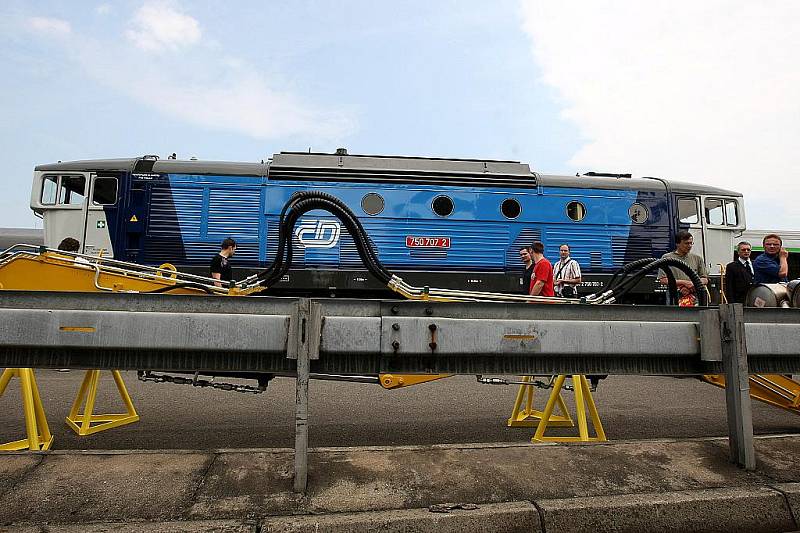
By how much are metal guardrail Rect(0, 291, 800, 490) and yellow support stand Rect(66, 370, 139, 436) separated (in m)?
1.60

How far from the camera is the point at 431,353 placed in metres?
2.69

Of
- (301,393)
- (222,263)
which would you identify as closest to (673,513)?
(301,393)

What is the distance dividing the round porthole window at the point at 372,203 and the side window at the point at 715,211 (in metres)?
7.74

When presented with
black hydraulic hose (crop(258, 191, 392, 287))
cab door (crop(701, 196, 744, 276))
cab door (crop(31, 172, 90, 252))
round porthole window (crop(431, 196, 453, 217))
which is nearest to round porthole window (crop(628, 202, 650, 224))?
cab door (crop(701, 196, 744, 276))

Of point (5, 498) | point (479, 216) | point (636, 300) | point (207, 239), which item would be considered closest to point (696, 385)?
point (636, 300)

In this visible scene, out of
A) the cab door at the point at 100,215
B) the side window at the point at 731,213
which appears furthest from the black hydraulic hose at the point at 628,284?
the cab door at the point at 100,215

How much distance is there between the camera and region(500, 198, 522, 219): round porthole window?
1052 centimetres

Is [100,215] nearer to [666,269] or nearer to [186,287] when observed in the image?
[186,287]

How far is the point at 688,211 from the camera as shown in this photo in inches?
441

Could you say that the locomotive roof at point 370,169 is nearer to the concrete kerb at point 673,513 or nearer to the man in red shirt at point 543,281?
the man in red shirt at point 543,281

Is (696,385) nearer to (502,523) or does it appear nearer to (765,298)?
(765,298)

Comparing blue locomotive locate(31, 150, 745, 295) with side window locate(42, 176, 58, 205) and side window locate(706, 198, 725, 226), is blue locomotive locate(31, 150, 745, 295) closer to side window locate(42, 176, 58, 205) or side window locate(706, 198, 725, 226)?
side window locate(42, 176, 58, 205)

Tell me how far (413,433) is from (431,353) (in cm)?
220

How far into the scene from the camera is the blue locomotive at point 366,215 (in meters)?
9.87
